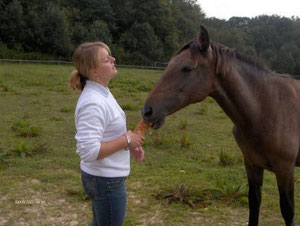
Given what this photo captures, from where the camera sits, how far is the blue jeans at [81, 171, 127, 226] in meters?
2.02

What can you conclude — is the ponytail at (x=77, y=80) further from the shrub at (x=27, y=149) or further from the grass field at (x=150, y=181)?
the shrub at (x=27, y=149)

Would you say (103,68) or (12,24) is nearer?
(103,68)

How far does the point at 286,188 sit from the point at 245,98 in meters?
0.97

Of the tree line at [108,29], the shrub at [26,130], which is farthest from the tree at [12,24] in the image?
the shrub at [26,130]

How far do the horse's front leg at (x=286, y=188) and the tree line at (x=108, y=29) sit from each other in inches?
929

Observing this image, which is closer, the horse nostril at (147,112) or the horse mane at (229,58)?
the horse nostril at (147,112)

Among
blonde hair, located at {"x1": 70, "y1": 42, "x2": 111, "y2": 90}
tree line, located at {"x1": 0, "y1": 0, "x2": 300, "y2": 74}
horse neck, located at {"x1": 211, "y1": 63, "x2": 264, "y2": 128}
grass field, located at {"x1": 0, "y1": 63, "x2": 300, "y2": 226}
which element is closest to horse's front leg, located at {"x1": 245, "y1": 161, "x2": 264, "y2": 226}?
grass field, located at {"x1": 0, "y1": 63, "x2": 300, "y2": 226}

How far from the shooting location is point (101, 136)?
74.7 inches

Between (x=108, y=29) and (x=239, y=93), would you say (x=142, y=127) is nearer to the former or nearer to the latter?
(x=239, y=93)

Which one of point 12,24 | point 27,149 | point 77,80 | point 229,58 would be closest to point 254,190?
point 229,58

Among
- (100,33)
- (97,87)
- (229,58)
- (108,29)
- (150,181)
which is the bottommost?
(150,181)

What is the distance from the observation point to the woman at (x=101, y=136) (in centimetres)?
187

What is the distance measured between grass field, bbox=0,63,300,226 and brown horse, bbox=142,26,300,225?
93 centimetres

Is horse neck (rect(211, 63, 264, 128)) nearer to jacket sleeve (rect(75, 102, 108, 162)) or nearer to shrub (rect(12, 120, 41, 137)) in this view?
jacket sleeve (rect(75, 102, 108, 162))
